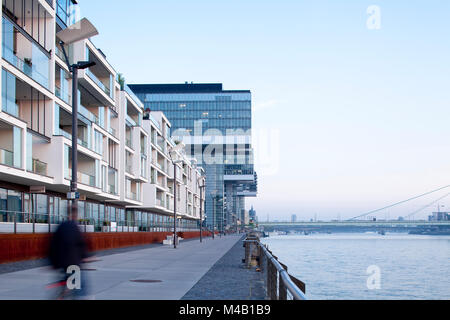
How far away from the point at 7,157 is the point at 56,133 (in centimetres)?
703

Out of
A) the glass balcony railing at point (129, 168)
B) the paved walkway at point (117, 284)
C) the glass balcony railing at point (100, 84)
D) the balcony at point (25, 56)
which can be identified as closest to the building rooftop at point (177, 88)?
the glass balcony railing at point (129, 168)

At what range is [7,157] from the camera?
26.9 meters

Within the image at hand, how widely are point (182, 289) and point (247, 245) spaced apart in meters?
7.72

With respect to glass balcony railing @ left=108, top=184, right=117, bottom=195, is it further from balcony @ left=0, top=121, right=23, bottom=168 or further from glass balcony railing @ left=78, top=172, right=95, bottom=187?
balcony @ left=0, top=121, right=23, bottom=168

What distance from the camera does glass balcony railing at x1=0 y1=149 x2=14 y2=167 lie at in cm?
2636

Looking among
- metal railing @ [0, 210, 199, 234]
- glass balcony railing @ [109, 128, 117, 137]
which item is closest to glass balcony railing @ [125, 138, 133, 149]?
glass balcony railing @ [109, 128, 117, 137]

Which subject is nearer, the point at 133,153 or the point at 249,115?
the point at 133,153

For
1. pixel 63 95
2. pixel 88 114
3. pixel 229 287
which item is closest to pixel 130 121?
pixel 88 114

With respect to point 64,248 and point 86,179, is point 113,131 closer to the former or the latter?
point 86,179

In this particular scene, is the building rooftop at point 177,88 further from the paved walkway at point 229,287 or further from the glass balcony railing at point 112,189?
the paved walkway at point 229,287

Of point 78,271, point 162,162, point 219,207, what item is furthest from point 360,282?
point 219,207

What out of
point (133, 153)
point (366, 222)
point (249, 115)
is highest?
point (249, 115)

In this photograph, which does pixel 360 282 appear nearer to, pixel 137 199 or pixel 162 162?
pixel 137 199

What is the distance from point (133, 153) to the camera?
5572cm
